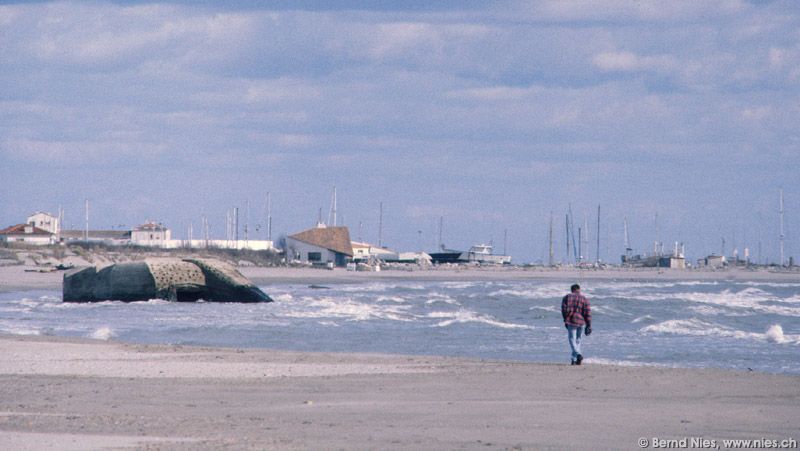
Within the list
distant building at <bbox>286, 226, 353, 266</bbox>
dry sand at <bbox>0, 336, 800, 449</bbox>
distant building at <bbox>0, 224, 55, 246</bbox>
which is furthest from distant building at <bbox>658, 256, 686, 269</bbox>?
dry sand at <bbox>0, 336, 800, 449</bbox>

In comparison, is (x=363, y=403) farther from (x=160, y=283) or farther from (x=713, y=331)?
(x=160, y=283)

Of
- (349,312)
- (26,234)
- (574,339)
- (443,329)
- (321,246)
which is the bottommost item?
(443,329)

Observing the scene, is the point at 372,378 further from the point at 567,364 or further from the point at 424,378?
the point at 567,364

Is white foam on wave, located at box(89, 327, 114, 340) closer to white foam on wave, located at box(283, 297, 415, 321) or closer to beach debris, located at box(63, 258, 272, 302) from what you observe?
white foam on wave, located at box(283, 297, 415, 321)

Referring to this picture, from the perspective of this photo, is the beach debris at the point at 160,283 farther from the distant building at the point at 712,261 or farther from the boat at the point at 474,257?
the distant building at the point at 712,261

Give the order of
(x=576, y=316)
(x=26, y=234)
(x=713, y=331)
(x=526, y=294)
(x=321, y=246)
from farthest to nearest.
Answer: (x=321, y=246), (x=26, y=234), (x=526, y=294), (x=713, y=331), (x=576, y=316)

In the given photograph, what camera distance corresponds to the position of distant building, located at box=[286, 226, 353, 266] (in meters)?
104

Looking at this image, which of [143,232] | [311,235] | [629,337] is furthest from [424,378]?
[143,232]

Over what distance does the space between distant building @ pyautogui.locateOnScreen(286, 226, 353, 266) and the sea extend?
6538cm

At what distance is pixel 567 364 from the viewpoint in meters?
16.7

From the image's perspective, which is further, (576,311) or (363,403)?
(576,311)

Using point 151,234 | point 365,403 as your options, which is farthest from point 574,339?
point 151,234

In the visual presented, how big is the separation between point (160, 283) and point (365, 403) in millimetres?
24216

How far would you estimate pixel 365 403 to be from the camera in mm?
11398
